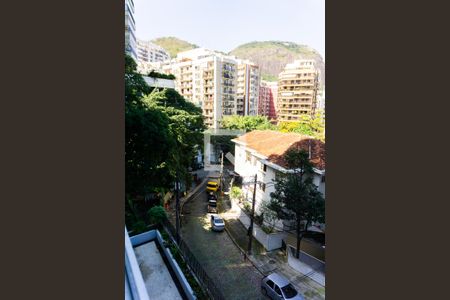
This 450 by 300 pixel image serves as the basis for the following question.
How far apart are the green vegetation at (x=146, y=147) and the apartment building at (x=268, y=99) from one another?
5.09 m

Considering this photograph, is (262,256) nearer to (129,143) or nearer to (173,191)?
(173,191)

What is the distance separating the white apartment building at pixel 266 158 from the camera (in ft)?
18.6

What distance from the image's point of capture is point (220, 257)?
6.02 metres

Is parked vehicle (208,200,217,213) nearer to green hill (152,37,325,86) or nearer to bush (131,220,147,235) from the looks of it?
bush (131,220,147,235)

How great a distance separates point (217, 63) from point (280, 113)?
3232mm

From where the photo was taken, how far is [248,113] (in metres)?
11.3

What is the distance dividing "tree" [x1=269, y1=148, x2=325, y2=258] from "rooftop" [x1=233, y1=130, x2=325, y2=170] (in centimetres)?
22

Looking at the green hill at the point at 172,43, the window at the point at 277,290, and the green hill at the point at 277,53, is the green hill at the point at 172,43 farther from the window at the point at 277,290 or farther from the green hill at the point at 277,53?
the window at the point at 277,290

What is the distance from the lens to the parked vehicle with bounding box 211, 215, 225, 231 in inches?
275

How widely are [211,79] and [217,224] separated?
6589 millimetres

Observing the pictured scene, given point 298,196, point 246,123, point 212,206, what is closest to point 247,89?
point 246,123

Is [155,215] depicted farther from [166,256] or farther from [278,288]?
[278,288]

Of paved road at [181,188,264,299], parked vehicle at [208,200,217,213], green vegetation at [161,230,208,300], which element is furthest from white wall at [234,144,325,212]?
green vegetation at [161,230,208,300]

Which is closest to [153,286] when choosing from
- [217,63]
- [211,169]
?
[211,169]
